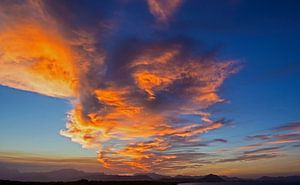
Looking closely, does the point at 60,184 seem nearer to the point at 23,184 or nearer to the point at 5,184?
the point at 23,184

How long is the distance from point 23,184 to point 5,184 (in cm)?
746

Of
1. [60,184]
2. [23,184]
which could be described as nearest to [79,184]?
[60,184]

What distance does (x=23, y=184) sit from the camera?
90.7 m

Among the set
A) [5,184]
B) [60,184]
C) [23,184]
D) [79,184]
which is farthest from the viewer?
[79,184]

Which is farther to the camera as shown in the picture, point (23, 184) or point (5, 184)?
point (23, 184)

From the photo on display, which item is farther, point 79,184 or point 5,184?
point 79,184

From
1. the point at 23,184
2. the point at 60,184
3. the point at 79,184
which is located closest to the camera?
the point at 23,184

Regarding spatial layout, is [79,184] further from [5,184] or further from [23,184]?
[5,184]

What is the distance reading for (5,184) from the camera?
275 ft

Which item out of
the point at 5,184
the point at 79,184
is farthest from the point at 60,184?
the point at 5,184

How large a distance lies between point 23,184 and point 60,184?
49.9ft

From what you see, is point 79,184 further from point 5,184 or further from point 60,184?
point 5,184

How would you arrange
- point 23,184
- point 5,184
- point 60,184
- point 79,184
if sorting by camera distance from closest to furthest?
point 5,184 < point 23,184 < point 60,184 < point 79,184

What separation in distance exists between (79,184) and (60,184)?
884 cm
